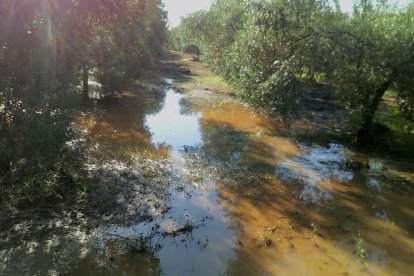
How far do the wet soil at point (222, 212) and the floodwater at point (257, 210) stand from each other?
4 cm

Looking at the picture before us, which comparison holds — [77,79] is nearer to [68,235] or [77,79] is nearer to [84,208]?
[84,208]

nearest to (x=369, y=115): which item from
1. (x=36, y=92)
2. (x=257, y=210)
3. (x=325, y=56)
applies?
(x=325, y=56)

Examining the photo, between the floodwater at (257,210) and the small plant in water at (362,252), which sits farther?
the small plant in water at (362,252)

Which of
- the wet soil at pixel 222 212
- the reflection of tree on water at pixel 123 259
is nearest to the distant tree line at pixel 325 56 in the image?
the wet soil at pixel 222 212

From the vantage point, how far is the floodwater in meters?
8.19

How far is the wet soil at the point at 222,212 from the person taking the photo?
8.03 m

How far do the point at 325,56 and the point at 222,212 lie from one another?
27.2 ft

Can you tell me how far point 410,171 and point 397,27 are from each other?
6.27 metres

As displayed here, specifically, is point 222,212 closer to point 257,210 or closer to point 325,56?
point 257,210

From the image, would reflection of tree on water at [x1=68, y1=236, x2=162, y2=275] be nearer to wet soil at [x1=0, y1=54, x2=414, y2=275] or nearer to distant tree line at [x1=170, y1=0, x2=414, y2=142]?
wet soil at [x1=0, y1=54, x2=414, y2=275]

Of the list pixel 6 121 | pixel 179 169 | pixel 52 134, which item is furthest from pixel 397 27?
pixel 6 121

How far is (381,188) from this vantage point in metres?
13.2

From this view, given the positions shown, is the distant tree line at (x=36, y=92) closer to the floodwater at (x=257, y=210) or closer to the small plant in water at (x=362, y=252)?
the floodwater at (x=257, y=210)

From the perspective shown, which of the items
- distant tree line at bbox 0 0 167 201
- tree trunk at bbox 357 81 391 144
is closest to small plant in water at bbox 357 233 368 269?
distant tree line at bbox 0 0 167 201
